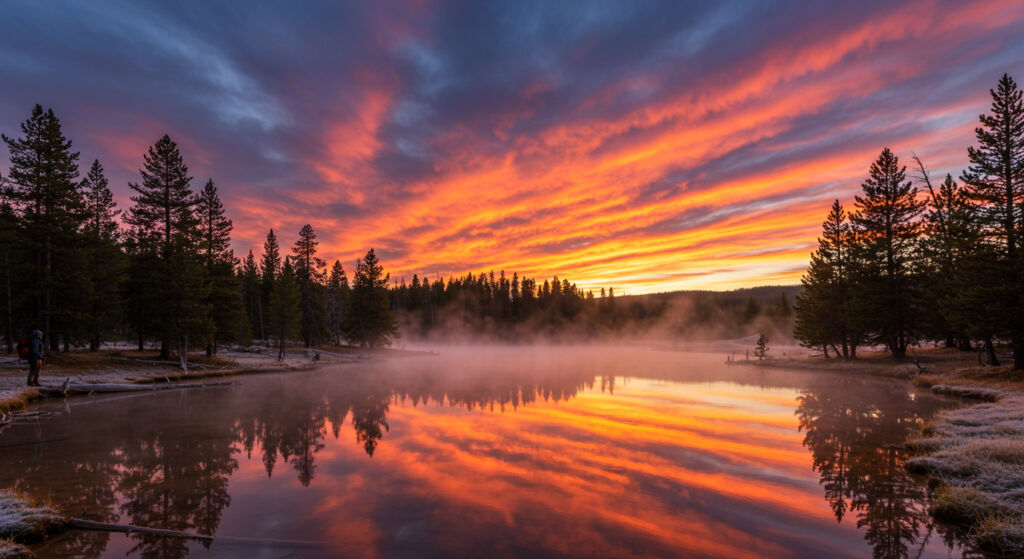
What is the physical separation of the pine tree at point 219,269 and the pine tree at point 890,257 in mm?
57387

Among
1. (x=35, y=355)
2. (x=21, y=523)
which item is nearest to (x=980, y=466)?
(x=21, y=523)

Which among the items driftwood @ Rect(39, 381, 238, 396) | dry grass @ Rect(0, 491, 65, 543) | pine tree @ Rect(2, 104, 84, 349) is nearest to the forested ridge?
pine tree @ Rect(2, 104, 84, 349)

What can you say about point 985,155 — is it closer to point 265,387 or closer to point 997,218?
point 997,218

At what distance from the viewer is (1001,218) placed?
91.4ft

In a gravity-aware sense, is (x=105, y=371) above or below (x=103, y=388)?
above

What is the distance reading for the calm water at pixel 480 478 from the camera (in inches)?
303

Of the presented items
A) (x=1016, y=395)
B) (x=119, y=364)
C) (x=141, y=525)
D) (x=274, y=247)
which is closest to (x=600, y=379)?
(x=1016, y=395)

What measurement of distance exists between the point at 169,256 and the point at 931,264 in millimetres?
66549

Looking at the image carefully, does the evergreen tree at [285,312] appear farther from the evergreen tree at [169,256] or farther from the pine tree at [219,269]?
the evergreen tree at [169,256]

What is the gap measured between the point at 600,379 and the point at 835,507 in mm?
26183

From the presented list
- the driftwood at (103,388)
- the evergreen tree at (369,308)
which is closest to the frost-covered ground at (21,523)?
the driftwood at (103,388)

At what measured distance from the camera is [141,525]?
810 centimetres

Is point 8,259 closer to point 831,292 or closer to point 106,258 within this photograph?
point 106,258

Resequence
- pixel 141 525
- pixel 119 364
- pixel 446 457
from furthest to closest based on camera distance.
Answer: pixel 119 364, pixel 446 457, pixel 141 525
